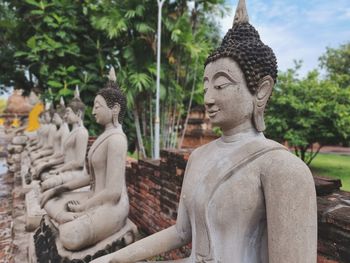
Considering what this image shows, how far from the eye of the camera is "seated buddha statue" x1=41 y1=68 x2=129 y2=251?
2586 mm

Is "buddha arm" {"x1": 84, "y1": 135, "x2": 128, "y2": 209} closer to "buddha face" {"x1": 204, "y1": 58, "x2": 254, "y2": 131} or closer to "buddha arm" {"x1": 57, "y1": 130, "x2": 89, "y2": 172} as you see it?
"buddha arm" {"x1": 57, "y1": 130, "x2": 89, "y2": 172}

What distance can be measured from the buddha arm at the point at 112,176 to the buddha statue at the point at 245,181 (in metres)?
1.26

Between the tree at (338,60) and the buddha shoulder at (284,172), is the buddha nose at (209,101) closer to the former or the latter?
the buddha shoulder at (284,172)

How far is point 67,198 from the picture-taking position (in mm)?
3188

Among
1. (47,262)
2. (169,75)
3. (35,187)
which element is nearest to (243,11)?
(47,262)

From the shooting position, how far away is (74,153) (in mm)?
4367

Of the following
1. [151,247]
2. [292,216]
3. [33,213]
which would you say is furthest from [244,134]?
[33,213]

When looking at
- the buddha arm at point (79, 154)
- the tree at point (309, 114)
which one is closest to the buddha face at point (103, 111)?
the buddha arm at point (79, 154)

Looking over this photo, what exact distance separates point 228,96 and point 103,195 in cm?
→ 166

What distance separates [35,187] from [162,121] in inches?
225

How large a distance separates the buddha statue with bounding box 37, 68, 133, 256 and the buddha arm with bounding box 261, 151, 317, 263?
5.50 ft

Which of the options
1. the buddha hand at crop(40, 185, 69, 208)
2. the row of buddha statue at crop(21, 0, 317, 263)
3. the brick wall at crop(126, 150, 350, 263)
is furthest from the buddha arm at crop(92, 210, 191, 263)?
the buddha hand at crop(40, 185, 69, 208)

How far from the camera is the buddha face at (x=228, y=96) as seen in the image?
138cm

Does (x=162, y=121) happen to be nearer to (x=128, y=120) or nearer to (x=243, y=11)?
(x=128, y=120)
